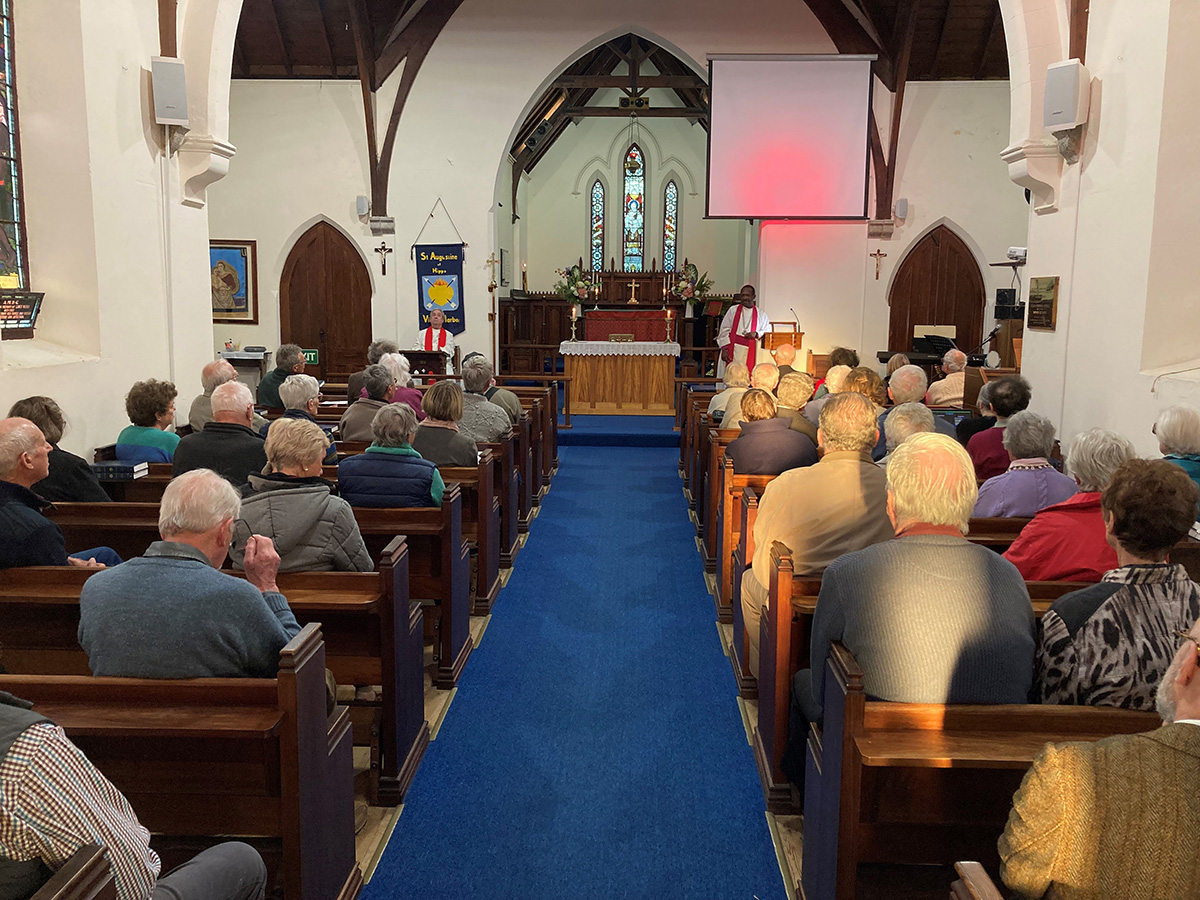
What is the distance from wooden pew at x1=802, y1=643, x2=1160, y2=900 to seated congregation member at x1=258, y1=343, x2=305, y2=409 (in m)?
5.66

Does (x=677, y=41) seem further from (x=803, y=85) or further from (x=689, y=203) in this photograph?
(x=689, y=203)

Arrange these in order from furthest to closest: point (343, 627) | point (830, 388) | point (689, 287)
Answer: point (689, 287)
point (830, 388)
point (343, 627)

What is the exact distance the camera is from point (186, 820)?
2143 millimetres

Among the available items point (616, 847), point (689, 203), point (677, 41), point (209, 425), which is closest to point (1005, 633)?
point (616, 847)

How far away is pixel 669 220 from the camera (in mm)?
19328

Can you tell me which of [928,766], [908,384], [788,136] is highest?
[788,136]

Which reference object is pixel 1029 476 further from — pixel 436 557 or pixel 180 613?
pixel 180 613

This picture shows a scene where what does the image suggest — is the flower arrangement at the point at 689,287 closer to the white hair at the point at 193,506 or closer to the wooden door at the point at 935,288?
the wooden door at the point at 935,288

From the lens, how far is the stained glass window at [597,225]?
19297mm

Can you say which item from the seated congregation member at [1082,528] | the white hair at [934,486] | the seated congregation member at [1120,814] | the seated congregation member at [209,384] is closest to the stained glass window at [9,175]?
the seated congregation member at [209,384]

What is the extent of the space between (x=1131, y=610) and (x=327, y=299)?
38.1 ft

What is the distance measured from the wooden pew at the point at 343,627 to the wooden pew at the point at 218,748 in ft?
2.25

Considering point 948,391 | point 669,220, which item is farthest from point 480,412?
point 669,220

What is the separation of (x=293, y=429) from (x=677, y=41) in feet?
34.1
